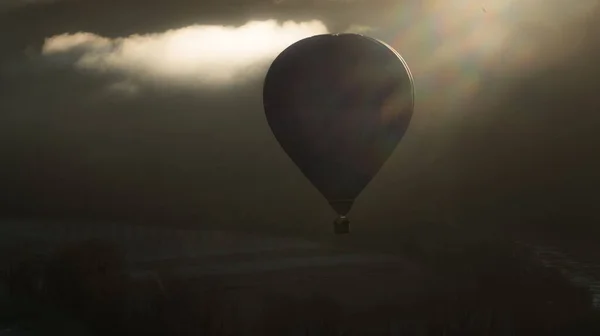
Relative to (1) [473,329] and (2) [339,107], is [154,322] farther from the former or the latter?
(2) [339,107]

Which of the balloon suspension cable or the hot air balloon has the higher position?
the hot air balloon

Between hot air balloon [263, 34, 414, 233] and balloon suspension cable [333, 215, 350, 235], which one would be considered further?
hot air balloon [263, 34, 414, 233]

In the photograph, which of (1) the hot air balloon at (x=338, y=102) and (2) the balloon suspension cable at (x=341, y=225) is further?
(1) the hot air balloon at (x=338, y=102)

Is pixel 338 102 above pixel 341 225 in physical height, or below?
above

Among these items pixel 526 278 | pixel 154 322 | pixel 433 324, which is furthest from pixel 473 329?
pixel 154 322
